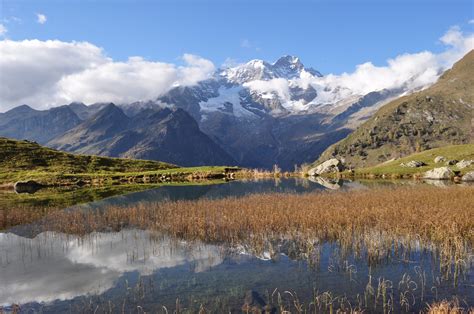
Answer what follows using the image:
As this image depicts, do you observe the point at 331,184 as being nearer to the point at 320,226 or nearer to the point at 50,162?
the point at 320,226

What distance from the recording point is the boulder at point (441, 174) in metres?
99.2

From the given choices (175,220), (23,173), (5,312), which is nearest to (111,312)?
(5,312)

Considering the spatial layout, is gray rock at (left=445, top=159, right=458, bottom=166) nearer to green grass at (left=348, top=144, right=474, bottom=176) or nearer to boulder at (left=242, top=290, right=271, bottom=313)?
green grass at (left=348, top=144, right=474, bottom=176)

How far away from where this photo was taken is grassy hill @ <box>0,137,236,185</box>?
376 ft

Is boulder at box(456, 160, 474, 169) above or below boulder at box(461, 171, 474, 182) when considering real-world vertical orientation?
above

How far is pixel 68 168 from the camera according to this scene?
447 feet

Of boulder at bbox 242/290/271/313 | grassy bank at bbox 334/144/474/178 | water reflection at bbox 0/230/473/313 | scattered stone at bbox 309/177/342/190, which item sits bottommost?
boulder at bbox 242/290/271/313

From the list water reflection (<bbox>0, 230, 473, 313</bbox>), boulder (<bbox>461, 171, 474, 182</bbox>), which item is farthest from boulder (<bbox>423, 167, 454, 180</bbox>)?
water reflection (<bbox>0, 230, 473, 313</bbox>)

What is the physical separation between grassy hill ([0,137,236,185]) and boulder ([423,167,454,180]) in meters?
63.2

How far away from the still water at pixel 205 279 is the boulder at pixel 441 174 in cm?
8685

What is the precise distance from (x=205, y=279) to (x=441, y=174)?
97491 millimetres

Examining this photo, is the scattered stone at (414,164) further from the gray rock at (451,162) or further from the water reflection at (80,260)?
the water reflection at (80,260)

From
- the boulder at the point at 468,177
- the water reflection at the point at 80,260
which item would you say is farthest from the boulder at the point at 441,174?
the water reflection at the point at 80,260

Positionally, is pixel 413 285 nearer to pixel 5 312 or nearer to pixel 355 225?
pixel 355 225
